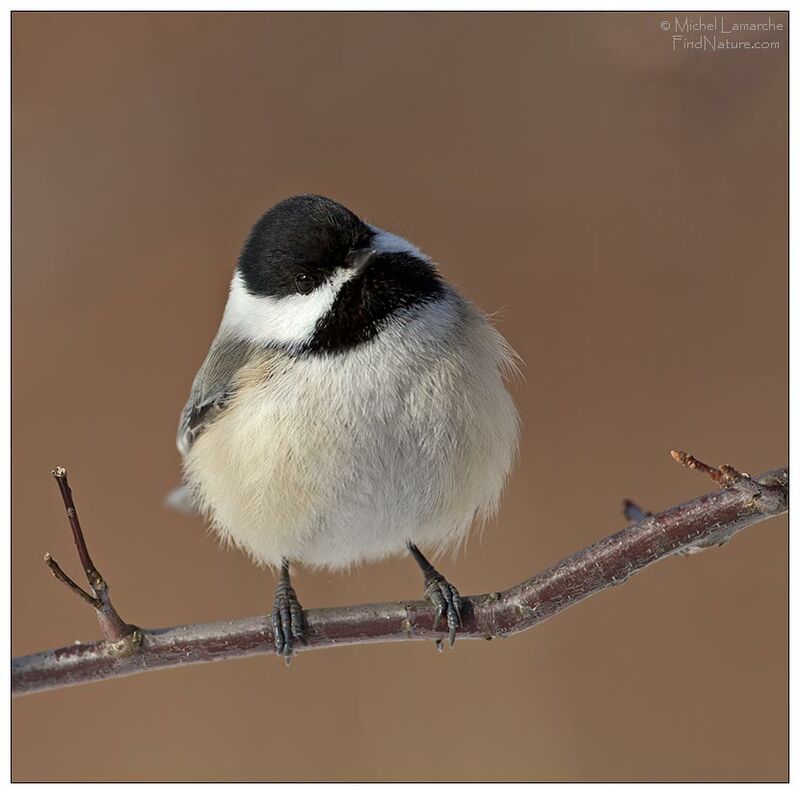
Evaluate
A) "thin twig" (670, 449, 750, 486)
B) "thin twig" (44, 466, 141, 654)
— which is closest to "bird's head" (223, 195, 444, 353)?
"thin twig" (44, 466, 141, 654)

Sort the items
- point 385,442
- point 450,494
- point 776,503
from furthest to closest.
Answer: point 450,494 < point 385,442 < point 776,503

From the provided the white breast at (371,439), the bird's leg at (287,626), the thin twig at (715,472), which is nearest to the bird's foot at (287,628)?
the bird's leg at (287,626)

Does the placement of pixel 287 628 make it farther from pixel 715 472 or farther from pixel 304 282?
pixel 715 472

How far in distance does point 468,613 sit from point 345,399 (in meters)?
0.42

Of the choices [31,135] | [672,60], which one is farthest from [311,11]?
[672,60]

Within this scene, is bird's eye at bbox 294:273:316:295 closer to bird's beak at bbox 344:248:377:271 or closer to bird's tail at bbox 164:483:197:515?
bird's beak at bbox 344:248:377:271

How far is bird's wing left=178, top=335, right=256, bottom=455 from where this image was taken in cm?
167

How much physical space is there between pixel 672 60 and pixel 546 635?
1540 millimetres

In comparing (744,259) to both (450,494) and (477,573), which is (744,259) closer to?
(477,573)

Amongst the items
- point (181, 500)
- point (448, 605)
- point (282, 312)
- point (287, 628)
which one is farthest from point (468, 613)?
point (181, 500)

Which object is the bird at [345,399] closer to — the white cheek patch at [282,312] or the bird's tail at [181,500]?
the white cheek patch at [282,312]

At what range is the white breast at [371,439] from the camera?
5.01ft

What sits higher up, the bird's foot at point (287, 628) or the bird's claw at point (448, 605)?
the bird's claw at point (448, 605)

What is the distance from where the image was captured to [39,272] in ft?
8.02
